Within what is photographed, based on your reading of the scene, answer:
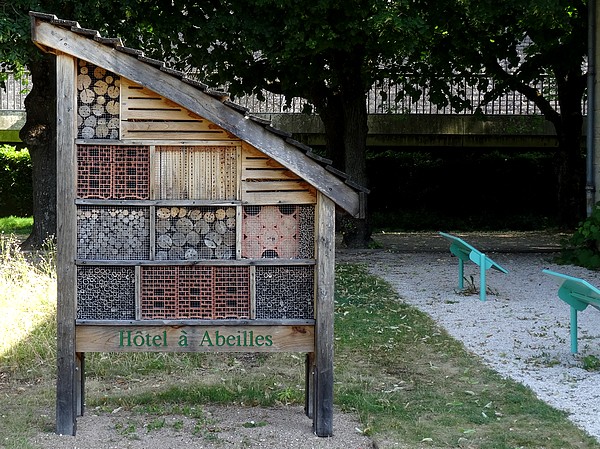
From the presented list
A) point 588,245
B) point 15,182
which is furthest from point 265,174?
point 15,182

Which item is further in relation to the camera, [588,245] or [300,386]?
[588,245]

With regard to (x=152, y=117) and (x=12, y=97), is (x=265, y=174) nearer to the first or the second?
(x=152, y=117)

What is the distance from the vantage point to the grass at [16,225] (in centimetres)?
2073

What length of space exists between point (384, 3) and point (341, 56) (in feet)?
8.99

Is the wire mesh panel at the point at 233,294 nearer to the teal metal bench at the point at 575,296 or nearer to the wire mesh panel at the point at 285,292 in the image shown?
the wire mesh panel at the point at 285,292

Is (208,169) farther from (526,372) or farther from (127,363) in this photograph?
(526,372)

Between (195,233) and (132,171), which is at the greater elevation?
(132,171)

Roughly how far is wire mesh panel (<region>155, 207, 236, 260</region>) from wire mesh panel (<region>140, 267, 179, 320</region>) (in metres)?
0.10

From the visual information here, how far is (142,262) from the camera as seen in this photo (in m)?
5.77

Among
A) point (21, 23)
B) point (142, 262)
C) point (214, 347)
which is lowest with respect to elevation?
point (214, 347)

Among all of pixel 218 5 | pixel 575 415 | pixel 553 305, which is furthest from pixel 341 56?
pixel 575 415

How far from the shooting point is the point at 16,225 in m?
22.1

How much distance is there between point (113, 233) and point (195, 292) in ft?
2.02

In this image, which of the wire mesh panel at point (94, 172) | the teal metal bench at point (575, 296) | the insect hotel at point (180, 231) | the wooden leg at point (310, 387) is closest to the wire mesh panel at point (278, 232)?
the insect hotel at point (180, 231)
